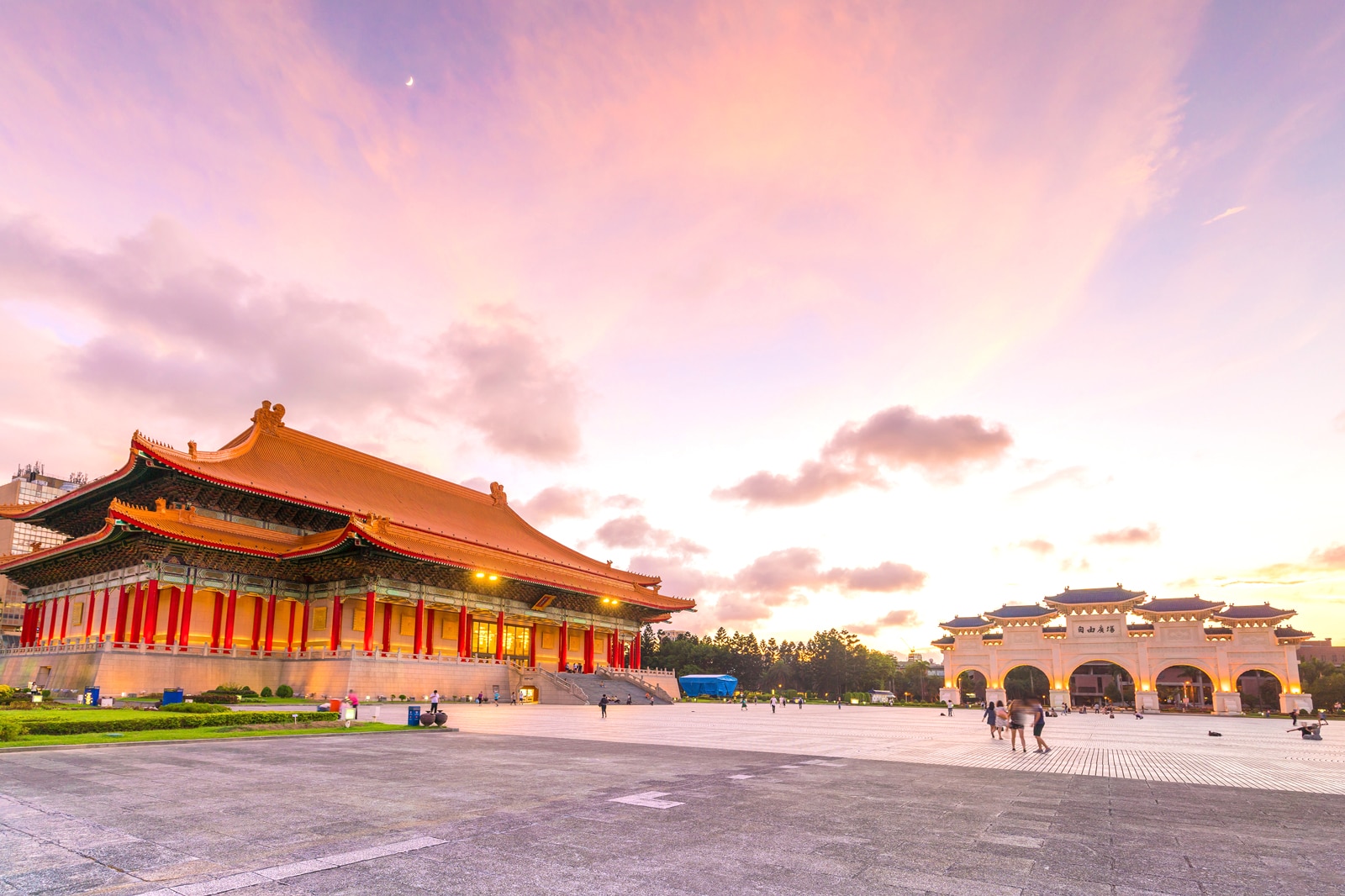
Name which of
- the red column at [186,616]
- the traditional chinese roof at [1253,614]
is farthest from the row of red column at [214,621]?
the traditional chinese roof at [1253,614]

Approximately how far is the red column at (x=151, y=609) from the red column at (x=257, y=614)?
5215 millimetres

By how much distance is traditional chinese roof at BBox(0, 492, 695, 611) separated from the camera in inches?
1449

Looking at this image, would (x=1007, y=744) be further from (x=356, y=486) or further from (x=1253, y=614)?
(x=1253, y=614)

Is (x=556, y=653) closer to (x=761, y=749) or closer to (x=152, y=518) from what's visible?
(x=152, y=518)

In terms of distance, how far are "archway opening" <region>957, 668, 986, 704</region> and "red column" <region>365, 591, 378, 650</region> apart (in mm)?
49759

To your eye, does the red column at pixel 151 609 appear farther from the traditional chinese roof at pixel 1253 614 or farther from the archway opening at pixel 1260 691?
the archway opening at pixel 1260 691

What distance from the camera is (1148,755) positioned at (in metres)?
18.7

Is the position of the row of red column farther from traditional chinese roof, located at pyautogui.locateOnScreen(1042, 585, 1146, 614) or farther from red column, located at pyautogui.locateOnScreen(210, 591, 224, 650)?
traditional chinese roof, located at pyautogui.locateOnScreen(1042, 585, 1146, 614)

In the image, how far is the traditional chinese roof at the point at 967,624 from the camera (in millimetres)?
66562

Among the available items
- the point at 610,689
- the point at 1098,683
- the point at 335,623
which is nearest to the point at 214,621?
the point at 335,623

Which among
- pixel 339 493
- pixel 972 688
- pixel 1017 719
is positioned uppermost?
pixel 339 493

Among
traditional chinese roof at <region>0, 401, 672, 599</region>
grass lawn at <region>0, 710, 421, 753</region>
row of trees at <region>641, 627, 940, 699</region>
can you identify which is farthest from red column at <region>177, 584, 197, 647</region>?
row of trees at <region>641, 627, 940, 699</region>

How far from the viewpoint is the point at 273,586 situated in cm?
4409

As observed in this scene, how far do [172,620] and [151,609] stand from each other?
1.57 m
